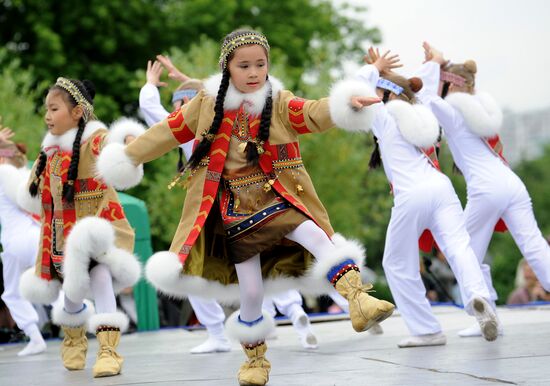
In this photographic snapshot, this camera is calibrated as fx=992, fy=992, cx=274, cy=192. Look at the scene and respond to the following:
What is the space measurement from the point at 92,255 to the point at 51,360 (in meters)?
1.92

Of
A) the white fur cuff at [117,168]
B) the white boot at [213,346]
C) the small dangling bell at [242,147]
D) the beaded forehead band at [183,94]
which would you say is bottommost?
the white boot at [213,346]

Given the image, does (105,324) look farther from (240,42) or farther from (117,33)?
(117,33)

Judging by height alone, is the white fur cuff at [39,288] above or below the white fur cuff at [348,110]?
below

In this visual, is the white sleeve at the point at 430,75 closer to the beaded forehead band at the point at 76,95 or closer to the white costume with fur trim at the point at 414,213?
the white costume with fur trim at the point at 414,213

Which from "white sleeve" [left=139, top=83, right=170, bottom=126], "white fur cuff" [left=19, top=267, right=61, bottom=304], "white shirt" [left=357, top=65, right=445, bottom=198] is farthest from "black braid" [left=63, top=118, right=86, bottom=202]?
"white shirt" [left=357, top=65, right=445, bottom=198]

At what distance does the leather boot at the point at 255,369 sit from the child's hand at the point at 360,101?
142 cm

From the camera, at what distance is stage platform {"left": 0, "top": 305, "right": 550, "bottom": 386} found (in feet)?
16.9

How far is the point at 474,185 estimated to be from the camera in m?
7.79

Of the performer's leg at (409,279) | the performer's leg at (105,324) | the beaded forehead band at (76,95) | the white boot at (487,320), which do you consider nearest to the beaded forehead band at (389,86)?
the performer's leg at (409,279)

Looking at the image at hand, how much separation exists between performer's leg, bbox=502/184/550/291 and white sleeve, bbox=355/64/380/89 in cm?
154

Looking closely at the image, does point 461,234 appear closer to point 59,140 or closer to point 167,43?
point 59,140

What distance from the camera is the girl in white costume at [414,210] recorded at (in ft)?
23.2

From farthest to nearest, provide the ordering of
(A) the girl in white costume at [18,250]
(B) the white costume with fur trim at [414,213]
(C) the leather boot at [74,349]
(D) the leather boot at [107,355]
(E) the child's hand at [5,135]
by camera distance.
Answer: (A) the girl in white costume at [18,250], (E) the child's hand at [5,135], (B) the white costume with fur trim at [414,213], (C) the leather boot at [74,349], (D) the leather boot at [107,355]

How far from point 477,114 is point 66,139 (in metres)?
3.12
